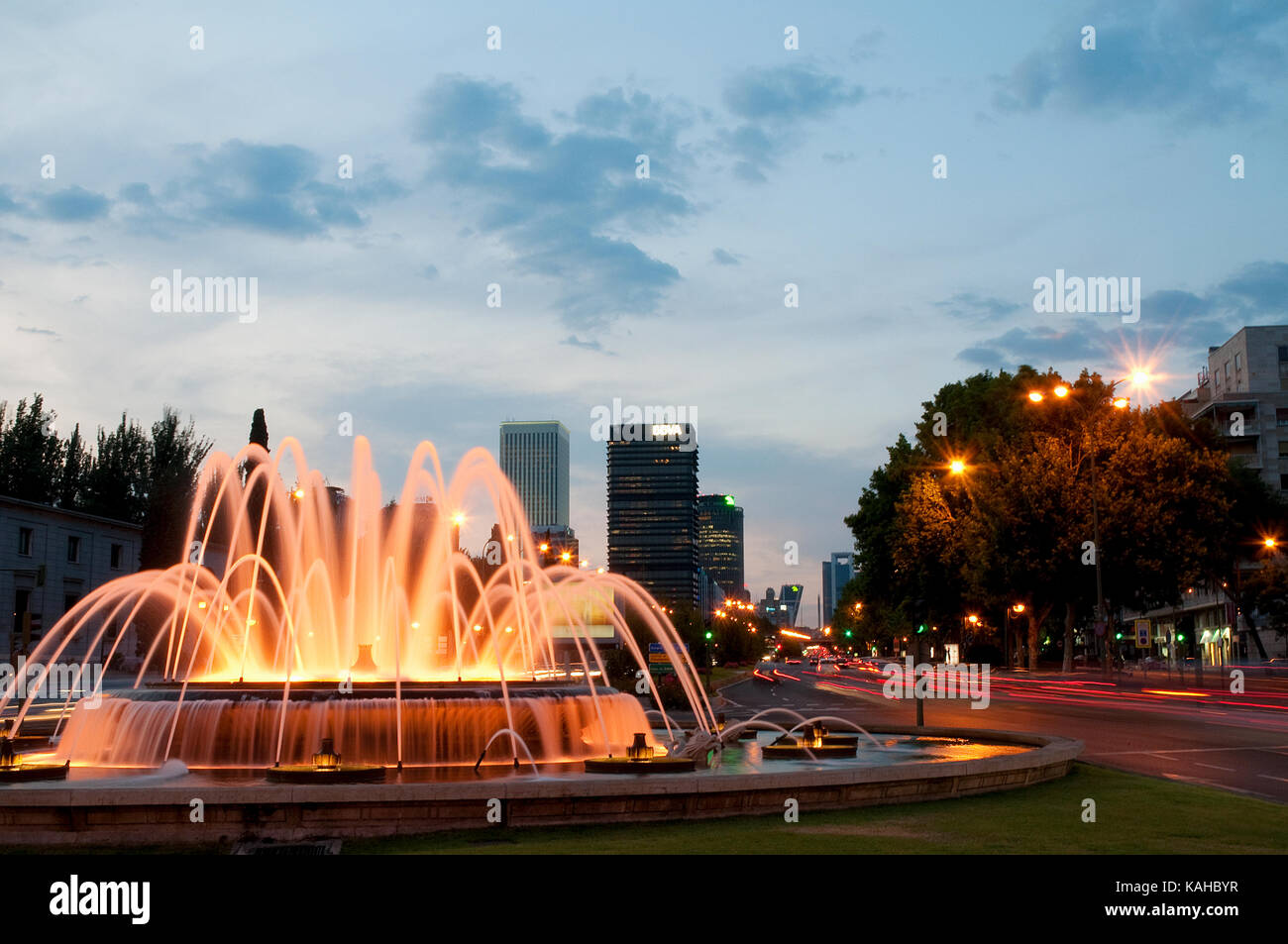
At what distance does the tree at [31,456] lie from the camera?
3081 inches

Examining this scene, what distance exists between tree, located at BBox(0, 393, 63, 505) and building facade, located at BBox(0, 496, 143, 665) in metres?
7.46

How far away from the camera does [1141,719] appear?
1261 inches

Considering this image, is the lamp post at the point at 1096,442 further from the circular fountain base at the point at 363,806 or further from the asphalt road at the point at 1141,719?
the circular fountain base at the point at 363,806

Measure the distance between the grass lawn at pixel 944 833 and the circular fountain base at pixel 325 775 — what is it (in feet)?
8.28

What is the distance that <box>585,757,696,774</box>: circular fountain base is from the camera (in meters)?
14.9

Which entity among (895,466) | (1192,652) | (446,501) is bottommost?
(1192,652)

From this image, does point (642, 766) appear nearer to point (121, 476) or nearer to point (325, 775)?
point (325, 775)

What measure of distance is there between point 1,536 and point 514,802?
61.8m

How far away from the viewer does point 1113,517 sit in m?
57.2

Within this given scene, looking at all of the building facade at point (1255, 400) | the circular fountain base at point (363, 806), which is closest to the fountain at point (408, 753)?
the circular fountain base at point (363, 806)

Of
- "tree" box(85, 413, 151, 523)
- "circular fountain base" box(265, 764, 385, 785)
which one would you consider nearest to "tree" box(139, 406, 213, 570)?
"tree" box(85, 413, 151, 523)
